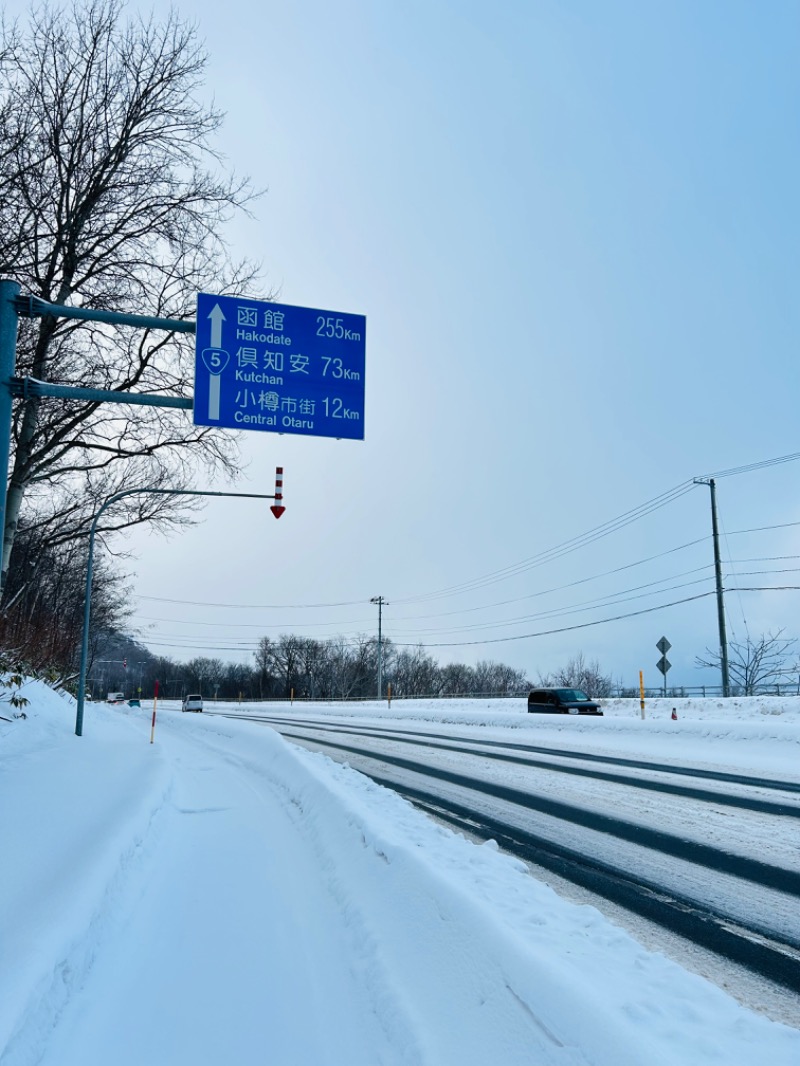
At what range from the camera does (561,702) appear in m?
32.1

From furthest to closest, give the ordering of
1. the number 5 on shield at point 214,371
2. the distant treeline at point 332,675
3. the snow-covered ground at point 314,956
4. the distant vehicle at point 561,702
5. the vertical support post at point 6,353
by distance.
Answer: the distant treeline at point 332,675, the distant vehicle at point 561,702, the number 5 on shield at point 214,371, the vertical support post at point 6,353, the snow-covered ground at point 314,956

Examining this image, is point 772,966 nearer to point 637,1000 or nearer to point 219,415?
point 637,1000

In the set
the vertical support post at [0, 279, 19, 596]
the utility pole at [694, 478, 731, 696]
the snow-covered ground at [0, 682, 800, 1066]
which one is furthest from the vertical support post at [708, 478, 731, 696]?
the vertical support post at [0, 279, 19, 596]

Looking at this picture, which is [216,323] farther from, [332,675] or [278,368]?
[332,675]

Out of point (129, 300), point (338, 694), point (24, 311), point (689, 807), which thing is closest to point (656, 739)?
point (689, 807)

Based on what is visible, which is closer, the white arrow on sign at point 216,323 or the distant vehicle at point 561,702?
the white arrow on sign at point 216,323

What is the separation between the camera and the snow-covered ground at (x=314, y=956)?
3.43m

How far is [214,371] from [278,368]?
0.86 meters

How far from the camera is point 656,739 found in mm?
21156

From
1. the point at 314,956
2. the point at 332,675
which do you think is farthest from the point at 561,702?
the point at 332,675

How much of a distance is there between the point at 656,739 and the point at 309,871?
650 inches

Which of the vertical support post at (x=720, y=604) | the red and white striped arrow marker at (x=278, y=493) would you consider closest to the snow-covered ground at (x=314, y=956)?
the red and white striped arrow marker at (x=278, y=493)

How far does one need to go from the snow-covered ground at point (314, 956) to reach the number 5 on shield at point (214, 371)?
496 centimetres

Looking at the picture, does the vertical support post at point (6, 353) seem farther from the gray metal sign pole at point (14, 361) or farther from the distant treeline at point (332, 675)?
the distant treeline at point (332, 675)
